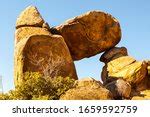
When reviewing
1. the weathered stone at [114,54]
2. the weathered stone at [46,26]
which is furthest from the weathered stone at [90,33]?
the weathered stone at [46,26]

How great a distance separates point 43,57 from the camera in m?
29.5

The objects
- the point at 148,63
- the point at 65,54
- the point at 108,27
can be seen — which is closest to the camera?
the point at 65,54

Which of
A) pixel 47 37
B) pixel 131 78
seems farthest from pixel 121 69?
pixel 47 37

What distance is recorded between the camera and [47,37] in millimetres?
30172

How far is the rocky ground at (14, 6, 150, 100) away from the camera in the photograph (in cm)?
2858

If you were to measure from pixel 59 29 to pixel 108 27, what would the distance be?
546 cm

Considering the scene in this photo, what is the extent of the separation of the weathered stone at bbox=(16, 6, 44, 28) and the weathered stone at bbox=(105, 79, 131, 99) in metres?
8.06

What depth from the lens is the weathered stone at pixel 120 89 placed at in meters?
29.2

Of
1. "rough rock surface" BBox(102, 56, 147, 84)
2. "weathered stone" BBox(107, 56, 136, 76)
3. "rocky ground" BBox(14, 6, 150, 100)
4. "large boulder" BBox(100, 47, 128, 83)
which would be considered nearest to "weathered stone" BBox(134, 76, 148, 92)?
"rocky ground" BBox(14, 6, 150, 100)

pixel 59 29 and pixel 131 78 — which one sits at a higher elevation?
pixel 59 29

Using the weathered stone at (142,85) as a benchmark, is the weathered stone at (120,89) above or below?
above

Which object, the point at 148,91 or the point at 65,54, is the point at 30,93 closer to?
the point at 65,54

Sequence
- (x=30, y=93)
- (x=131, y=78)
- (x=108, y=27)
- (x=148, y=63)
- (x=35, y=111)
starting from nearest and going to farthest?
(x=35, y=111), (x=30, y=93), (x=131, y=78), (x=148, y=63), (x=108, y=27)

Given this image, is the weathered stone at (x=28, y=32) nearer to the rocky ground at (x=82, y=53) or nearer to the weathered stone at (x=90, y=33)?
the rocky ground at (x=82, y=53)
